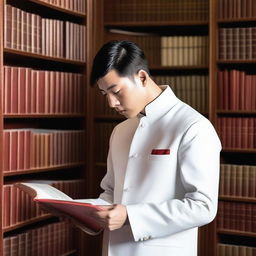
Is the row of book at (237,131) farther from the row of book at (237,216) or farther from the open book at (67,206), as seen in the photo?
the open book at (67,206)

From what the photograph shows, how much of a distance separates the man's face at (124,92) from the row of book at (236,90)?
166cm

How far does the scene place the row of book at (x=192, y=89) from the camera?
134 inches

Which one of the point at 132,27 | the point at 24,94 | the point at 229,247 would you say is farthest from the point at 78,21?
the point at 229,247

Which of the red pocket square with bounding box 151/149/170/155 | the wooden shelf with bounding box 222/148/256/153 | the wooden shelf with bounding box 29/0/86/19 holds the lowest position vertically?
the wooden shelf with bounding box 222/148/256/153

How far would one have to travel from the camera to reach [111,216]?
1533 mm

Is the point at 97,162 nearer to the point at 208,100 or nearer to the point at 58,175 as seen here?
the point at 58,175

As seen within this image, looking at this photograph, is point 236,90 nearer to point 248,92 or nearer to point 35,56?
point 248,92

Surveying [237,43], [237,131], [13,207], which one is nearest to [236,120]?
[237,131]

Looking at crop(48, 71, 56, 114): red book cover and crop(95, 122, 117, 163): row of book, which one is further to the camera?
crop(95, 122, 117, 163): row of book

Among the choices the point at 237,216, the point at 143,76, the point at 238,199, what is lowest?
the point at 237,216

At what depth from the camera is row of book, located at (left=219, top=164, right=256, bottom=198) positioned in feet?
10.7

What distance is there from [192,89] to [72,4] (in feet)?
3.16

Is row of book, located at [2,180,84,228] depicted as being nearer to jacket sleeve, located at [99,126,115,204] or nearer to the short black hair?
jacket sleeve, located at [99,126,115,204]

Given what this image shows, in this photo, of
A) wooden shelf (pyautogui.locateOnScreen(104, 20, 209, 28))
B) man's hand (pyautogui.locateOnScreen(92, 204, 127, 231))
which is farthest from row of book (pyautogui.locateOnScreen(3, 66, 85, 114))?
man's hand (pyautogui.locateOnScreen(92, 204, 127, 231))
